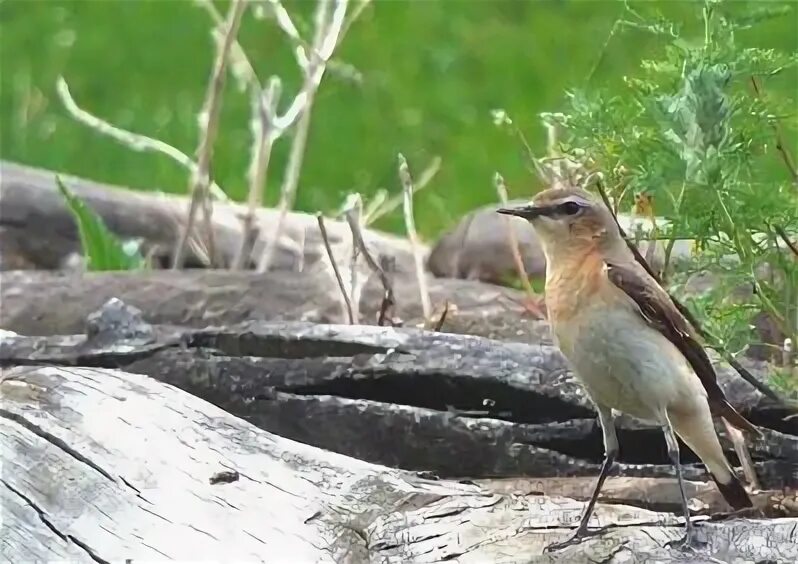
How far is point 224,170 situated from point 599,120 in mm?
4205

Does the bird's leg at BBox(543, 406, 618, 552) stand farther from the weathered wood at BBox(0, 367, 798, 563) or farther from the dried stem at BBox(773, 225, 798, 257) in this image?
the dried stem at BBox(773, 225, 798, 257)

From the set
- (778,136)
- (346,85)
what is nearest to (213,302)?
(778,136)

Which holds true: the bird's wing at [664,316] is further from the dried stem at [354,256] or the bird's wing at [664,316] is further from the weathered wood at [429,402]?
the dried stem at [354,256]

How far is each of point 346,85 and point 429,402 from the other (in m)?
4.15

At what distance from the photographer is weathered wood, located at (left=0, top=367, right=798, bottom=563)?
2.28 meters

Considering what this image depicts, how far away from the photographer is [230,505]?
7.87 feet

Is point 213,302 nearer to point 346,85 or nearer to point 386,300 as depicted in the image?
point 386,300

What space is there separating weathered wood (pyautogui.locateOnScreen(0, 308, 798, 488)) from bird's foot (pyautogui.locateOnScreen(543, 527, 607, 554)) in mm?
519

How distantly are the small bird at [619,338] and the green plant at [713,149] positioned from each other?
0.30 ft

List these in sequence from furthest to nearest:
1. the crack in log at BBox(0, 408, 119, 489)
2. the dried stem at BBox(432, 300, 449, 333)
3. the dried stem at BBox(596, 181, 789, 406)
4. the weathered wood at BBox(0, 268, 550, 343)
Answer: the weathered wood at BBox(0, 268, 550, 343), the dried stem at BBox(432, 300, 449, 333), the dried stem at BBox(596, 181, 789, 406), the crack in log at BBox(0, 408, 119, 489)

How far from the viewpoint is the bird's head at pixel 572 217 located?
8.43 feet

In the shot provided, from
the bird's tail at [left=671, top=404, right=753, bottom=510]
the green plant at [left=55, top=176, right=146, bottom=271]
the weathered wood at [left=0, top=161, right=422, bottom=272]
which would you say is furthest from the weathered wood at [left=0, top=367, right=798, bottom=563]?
the weathered wood at [left=0, top=161, right=422, bottom=272]

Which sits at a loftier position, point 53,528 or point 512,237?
point 512,237

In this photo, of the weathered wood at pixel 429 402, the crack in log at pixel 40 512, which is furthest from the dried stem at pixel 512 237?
the crack in log at pixel 40 512
